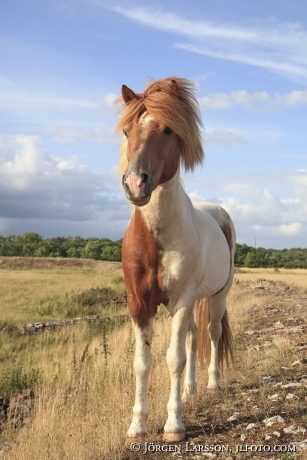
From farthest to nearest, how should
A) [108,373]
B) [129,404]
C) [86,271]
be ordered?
1. [86,271]
2. [108,373]
3. [129,404]

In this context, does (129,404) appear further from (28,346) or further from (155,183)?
(28,346)

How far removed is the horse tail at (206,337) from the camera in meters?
6.34

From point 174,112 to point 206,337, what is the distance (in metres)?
3.62

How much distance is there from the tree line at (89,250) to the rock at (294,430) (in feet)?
181

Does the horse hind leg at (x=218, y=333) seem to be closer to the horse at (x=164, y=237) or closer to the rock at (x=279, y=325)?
the horse at (x=164, y=237)

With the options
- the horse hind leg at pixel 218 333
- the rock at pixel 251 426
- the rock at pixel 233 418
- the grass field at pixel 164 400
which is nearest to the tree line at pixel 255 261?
the grass field at pixel 164 400

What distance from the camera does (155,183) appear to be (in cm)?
371

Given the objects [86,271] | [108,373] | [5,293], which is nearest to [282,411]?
[108,373]

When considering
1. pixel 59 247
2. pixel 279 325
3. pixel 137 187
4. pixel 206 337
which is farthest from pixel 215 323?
pixel 59 247

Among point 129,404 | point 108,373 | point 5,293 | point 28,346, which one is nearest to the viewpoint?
point 129,404

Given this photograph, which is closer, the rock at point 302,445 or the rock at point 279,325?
the rock at point 302,445

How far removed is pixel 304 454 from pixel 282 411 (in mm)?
1141

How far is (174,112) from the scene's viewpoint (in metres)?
3.91

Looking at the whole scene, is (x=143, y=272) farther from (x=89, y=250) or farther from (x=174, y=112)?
(x=89, y=250)
